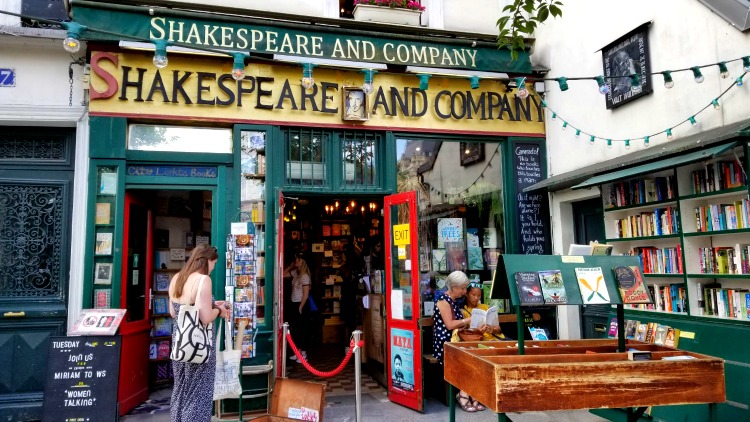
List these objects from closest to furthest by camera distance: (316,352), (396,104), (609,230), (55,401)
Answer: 1. (55,401)
2. (609,230)
3. (396,104)
4. (316,352)

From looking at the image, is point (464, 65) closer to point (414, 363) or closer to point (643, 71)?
point (643, 71)

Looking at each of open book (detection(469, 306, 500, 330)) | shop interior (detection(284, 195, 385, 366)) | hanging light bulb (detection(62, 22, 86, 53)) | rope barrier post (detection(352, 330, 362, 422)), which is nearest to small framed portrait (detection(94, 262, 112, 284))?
hanging light bulb (detection(62, 22, 86, 53))

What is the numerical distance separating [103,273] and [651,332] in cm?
611

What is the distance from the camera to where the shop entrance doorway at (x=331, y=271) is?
317 inches

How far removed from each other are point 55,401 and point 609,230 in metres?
6.38

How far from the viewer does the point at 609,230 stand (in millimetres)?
6145

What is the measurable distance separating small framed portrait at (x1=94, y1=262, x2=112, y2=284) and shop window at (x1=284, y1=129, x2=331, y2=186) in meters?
2.31

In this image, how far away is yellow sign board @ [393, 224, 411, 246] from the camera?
6.04 metres

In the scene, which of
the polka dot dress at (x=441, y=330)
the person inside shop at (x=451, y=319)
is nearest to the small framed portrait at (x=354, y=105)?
the person inside shop at (x=451, y=319)

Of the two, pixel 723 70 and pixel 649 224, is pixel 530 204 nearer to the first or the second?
pixel 649 224

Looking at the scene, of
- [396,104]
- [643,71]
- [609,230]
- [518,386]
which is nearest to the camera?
[518,386]

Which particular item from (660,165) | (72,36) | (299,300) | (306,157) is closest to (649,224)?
(660,165)

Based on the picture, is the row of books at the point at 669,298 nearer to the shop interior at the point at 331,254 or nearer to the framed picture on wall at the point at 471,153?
the framed picture on wall at the point at 471,153

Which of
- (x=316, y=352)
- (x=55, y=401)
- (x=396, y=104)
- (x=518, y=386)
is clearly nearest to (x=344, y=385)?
(x=316, y=352)
